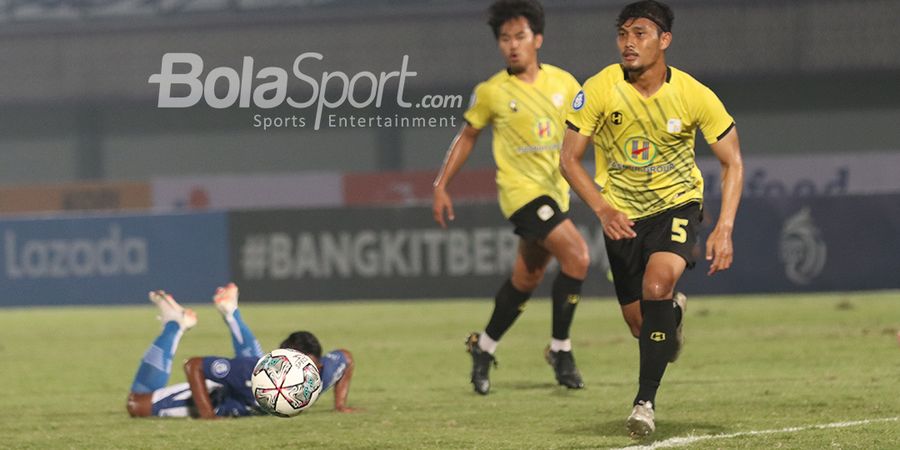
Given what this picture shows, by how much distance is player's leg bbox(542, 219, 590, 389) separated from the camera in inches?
372

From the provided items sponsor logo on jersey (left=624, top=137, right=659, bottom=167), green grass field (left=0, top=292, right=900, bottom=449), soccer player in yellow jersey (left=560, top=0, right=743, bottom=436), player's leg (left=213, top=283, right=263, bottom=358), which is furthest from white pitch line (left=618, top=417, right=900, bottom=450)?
player's leg (left=213, top=283, right=263, bottom=358)

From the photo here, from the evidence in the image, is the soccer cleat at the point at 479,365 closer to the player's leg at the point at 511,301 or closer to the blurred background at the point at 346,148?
the player's leg at the point at 511,301

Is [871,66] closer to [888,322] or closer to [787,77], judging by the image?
[787,77]

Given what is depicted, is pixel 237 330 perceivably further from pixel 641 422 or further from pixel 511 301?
pixel 641 422

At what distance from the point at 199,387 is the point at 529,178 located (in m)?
2.48

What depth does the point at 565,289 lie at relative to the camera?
9648mm

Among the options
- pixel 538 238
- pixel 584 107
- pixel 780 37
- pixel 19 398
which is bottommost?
pixel 19 398

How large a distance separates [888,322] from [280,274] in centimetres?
844

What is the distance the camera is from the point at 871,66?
97.6 ft

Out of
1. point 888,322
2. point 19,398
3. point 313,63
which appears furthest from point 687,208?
point 313,63

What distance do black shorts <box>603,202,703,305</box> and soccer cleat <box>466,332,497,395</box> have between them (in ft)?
7.04

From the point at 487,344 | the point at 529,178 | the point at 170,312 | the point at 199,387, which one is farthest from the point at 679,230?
the point at 170,312

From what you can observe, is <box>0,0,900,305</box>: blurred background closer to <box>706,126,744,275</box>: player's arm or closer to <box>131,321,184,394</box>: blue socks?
<box>131,321,184,394</box>: blue socks

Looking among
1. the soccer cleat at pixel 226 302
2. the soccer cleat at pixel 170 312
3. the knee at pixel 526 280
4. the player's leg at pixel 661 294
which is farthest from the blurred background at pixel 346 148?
the player's leg at pixel 661 294
